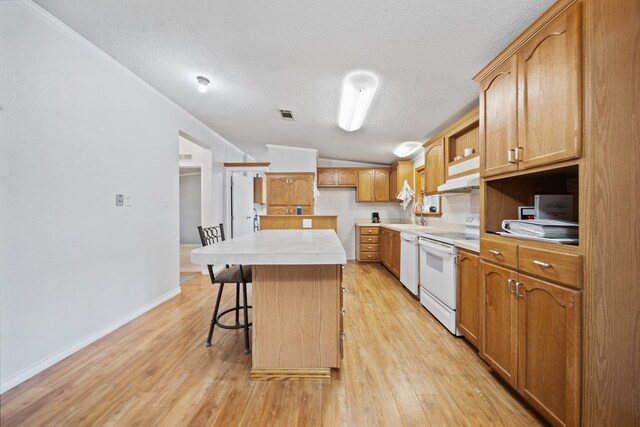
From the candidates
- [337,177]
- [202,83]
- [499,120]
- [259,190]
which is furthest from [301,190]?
[499,120]

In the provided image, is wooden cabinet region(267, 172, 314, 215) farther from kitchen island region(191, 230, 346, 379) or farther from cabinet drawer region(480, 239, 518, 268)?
cabinet drawer region(480, 239, 518, 268)

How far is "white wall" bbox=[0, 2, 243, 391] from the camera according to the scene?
1.60 m

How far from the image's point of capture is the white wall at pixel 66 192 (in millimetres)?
1604

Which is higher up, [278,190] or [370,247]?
[278,190]

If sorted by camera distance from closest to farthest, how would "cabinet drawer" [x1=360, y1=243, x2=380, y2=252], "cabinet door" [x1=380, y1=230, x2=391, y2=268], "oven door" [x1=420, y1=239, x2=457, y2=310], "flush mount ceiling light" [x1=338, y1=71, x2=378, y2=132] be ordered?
"oven door" [x1=420, y1=239, x2=457, y2=310]
"flush mount ceiling light" [x1=338, y1=71, x2=378, y2=132]
"cabinet door" [x1=380, y1=230, x2=391, y2=268]
"cabinet drawer" [x1=360, y1=243, x2=380, y2=252]

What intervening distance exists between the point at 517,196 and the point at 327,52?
1825 millimetres

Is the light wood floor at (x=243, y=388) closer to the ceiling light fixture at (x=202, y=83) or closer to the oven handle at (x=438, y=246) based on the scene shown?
the oven handle at (x=438, y=246)

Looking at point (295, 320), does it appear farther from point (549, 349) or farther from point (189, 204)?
point (189, 204)

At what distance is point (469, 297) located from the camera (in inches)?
79.0

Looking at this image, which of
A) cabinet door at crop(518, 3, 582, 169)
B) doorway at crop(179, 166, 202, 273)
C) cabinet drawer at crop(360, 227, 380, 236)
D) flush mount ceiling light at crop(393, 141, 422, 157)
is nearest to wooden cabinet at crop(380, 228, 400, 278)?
cabinet drawer at crop(360, 227, 380, 236)

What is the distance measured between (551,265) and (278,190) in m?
4.35

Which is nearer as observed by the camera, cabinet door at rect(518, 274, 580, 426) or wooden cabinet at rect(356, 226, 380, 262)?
cabinet door at rect(518, 274, 580, 426)

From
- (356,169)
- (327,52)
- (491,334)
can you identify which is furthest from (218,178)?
(491,334)

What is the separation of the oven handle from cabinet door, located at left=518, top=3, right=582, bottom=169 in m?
1.03
